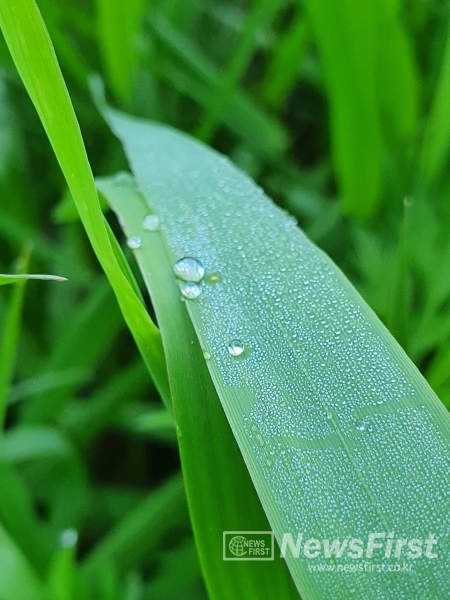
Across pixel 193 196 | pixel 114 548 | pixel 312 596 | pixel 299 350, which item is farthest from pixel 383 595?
pixel 114 548

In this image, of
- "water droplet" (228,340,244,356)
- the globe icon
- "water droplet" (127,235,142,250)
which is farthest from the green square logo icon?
"water droplet" (127,235,142,250)

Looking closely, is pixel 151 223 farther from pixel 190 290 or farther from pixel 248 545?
pixel 248 545

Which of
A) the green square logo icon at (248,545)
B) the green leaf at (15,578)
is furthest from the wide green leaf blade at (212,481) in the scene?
the green leaf at (15,578)

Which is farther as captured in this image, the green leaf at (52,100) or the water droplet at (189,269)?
the water droplet at (189,269)

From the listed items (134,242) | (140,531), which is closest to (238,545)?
(134,242)

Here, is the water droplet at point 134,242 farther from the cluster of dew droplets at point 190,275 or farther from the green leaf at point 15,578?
the green leaf at point 15,578

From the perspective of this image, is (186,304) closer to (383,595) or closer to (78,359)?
(383,595)

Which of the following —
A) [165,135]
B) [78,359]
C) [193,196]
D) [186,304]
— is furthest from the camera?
[78,359]
